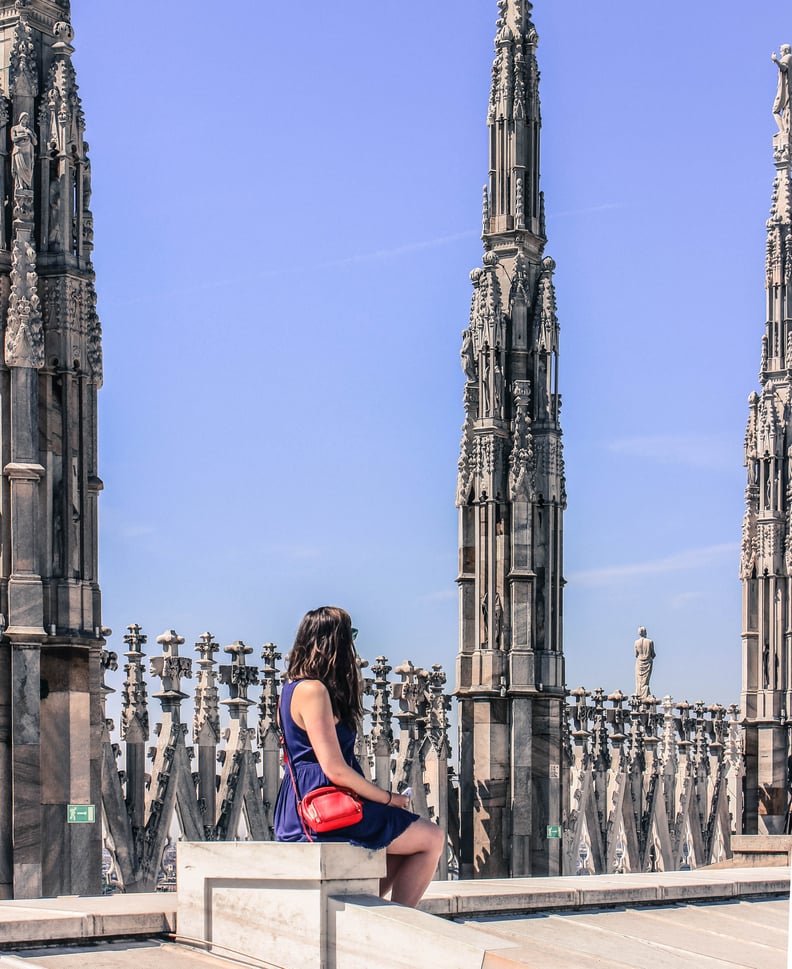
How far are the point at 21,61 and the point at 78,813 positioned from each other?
593cm

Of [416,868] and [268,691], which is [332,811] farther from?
[268,691]

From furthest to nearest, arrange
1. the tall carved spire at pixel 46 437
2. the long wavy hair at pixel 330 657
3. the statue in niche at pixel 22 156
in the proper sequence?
the statue in niche at pixel 22 156 < the tall carved spire at pixel 46 437 < the long wavy hair at pixel 330 657

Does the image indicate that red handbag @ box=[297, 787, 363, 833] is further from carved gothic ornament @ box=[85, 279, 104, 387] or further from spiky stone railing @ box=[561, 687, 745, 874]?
spiky stone railing @ box=[561, 687, 745, 874]

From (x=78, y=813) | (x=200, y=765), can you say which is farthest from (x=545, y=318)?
(x=78, y=813)

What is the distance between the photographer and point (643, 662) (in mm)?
33812

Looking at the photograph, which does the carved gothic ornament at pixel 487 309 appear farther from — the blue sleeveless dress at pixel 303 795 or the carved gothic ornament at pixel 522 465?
the blue sleeveless dress at pixel 303 795

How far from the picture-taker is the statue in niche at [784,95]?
114 ft

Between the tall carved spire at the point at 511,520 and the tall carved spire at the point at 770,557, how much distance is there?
12.6 metres

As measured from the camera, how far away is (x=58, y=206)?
45.8 feet

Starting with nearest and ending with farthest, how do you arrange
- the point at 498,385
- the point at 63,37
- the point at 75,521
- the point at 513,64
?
the point at 75,521, the point at 63,37, the point at 498,385, the point at 513,64

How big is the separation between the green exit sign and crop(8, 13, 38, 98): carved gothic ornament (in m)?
5.62

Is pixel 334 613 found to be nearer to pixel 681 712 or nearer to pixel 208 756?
pixel 208 756

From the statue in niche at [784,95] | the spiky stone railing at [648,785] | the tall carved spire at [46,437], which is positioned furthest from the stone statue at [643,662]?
the tall carved spire at [46,437]

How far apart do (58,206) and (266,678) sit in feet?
22.8
